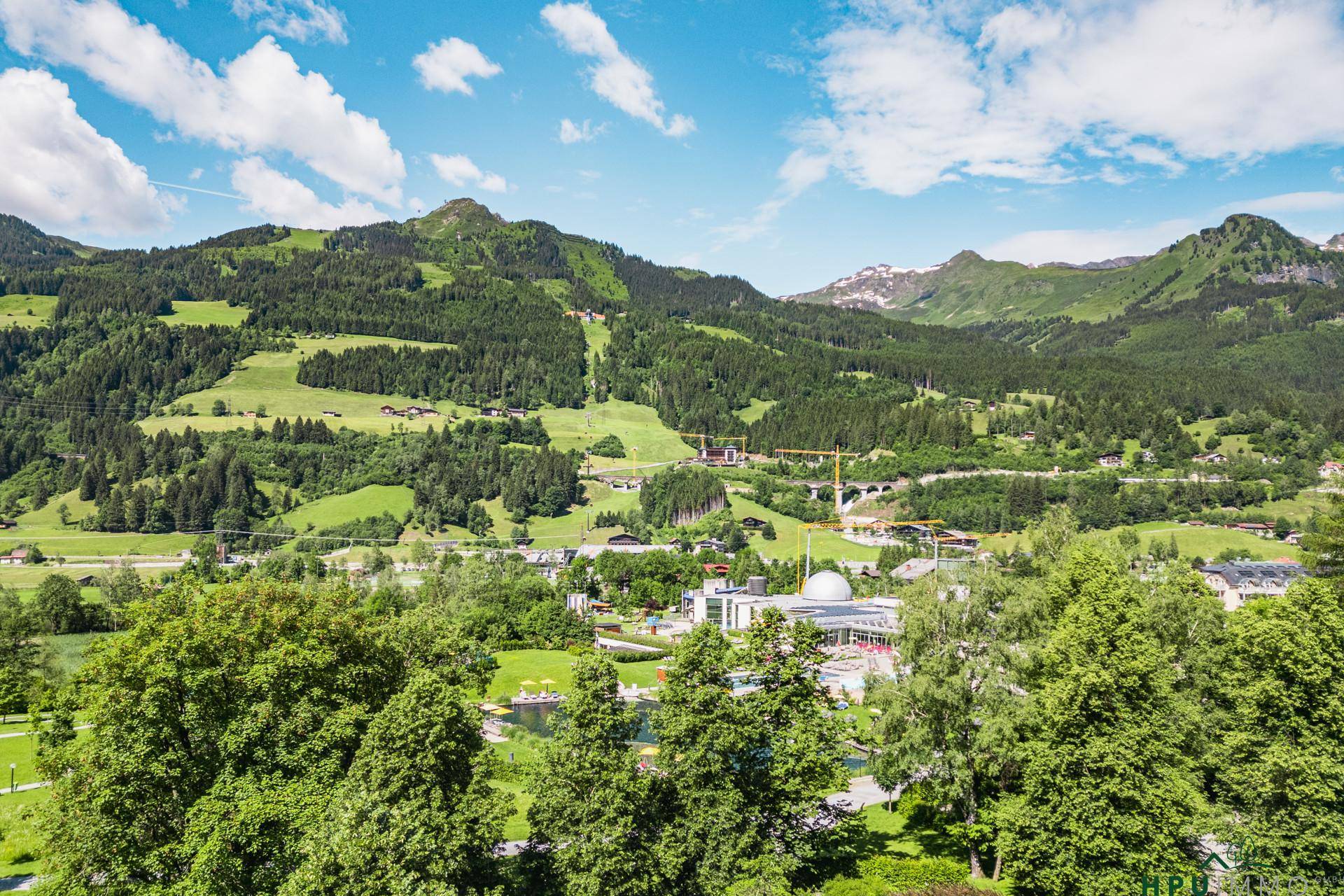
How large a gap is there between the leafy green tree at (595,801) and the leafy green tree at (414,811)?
1.58m

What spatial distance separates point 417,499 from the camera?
440 ft

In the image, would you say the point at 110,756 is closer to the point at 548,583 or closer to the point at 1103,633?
the point at 1103,633

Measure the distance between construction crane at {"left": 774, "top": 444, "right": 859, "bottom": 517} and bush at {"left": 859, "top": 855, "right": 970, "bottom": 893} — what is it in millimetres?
113780

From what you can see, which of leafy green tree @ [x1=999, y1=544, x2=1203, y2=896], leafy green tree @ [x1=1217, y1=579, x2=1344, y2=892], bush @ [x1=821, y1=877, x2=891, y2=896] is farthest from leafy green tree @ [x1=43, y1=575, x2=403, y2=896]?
leafy green tree @ [x1=1217, y1=579, x2=1344, y2=892]

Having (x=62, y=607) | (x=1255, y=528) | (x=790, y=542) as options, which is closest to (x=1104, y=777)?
(x=62, y=607)

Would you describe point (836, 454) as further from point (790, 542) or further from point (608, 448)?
point (608, 448)

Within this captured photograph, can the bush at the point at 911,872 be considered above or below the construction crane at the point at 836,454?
below

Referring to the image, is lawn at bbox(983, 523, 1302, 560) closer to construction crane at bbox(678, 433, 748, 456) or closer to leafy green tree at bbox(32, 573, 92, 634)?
construction crane at bbox(678, 433, 748, 456)

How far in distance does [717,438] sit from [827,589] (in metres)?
88.4

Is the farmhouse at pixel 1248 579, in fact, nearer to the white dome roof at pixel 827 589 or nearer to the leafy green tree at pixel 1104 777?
the white dome roof at pixel 827 589

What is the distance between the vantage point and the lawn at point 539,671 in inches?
2694

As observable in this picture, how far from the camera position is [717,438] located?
183m

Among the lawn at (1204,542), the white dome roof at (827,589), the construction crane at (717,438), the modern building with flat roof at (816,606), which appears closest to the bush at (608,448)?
the construction crane at (717,438)

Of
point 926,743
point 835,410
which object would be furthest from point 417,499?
point 926,743
